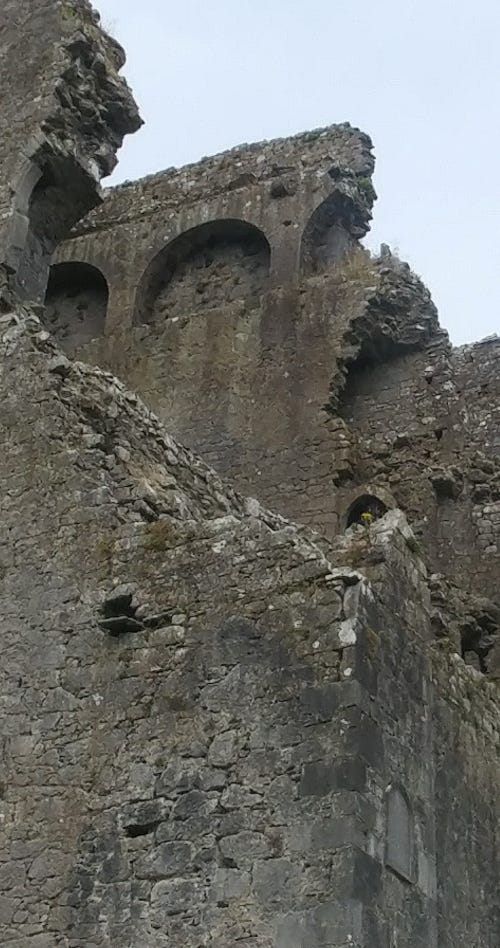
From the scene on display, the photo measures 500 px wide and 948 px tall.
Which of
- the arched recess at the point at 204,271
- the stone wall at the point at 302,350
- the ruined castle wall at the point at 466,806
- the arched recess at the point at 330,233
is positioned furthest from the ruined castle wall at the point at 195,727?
the arched recess at the point at 204,271

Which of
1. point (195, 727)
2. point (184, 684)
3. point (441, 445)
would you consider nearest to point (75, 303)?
point (441, 445)

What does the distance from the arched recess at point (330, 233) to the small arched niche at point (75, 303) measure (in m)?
2.81

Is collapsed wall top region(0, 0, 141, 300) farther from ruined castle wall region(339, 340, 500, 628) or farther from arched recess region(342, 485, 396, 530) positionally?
ruined castle wall region(339, 340, 500, 628)

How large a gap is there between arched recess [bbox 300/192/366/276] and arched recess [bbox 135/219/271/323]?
0.55 meters

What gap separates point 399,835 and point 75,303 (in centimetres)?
1288

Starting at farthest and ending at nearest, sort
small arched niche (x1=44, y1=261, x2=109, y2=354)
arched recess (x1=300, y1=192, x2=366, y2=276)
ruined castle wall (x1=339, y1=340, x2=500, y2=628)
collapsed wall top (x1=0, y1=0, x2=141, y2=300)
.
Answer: small arched niche (x1=44, y1=261, x2=109, y2=354) → arched recess (x1=300, y1=192, x2=366, y2=276) → ruined castle wall (x1=339, y1=340, x2=500, y2=628) → collapsed wall top (x1=0, y1=0, x2=141, y2=300)

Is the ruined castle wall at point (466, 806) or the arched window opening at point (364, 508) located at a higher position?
the arched window opening at point (364, 508)

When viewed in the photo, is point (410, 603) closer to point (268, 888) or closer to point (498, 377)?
point (268, 888)

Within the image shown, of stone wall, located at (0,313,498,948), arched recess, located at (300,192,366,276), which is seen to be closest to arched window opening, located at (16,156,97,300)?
stone wall, located at (0,313,498,948)

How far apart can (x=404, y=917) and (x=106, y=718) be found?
1878mm

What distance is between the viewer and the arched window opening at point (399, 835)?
7.49 meters

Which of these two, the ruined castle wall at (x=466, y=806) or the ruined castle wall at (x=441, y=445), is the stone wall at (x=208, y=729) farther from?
the ruined castle wall at (x=441, y=445)

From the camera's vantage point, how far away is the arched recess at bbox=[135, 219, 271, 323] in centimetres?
1828

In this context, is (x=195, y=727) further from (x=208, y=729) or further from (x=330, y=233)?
(x=330, y=233)
